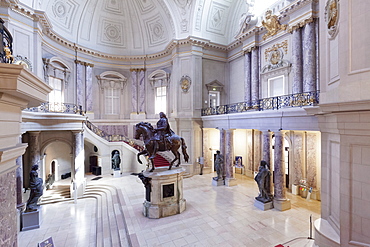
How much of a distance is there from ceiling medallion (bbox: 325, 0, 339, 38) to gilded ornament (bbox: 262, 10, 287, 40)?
7563mm

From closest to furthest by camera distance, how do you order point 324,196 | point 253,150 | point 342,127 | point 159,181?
1. point 342,127
2. point 324,196
3. point 159,181
4. point 253,150

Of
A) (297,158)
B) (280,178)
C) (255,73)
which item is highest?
(255,73)

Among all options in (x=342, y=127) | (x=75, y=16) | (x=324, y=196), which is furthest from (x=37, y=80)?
(x=75, y=16)

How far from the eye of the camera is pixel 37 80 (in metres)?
2.49

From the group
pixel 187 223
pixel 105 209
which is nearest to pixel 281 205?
pixel 187 223

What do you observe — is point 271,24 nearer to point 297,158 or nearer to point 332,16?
point 297,158

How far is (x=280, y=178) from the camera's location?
9.01 m

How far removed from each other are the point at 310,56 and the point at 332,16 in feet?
20.9

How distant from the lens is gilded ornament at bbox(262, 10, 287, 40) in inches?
465

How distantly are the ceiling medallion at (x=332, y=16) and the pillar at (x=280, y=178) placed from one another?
5032 millimetres

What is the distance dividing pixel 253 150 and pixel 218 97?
5.27m

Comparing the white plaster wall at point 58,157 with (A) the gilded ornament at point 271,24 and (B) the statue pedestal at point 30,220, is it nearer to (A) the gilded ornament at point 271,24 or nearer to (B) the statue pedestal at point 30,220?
(B) the statue pedestal at point 30,220

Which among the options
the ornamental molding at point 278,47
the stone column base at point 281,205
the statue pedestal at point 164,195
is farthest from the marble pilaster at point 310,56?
the statue pedestal at point 164,195

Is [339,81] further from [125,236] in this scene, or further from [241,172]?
[241,172]
